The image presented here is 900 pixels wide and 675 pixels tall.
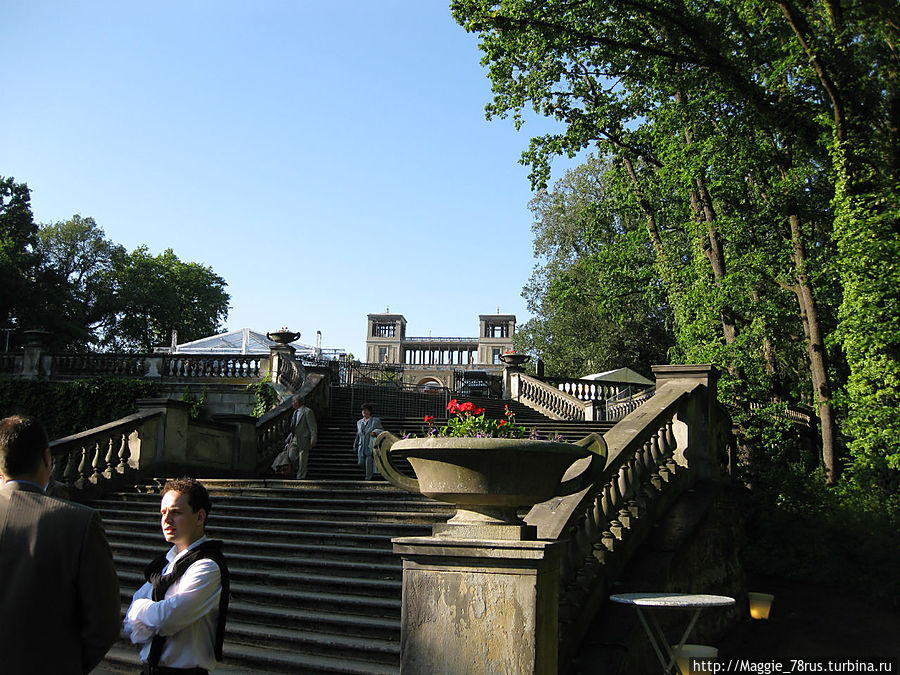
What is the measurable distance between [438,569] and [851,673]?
5197 millimetres

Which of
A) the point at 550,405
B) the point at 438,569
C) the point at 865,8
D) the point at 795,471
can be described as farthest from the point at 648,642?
the point at 550,405

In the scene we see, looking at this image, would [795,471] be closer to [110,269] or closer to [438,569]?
[438,569]

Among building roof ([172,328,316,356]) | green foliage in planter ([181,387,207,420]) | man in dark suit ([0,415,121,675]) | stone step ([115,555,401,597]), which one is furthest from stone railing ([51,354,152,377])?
man in dark suit ([0,415,121,675])

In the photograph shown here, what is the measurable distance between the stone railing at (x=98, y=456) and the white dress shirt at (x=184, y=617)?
9.08 metres

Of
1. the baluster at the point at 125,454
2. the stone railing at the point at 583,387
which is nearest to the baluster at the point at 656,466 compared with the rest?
the baluster at the point at 125,454

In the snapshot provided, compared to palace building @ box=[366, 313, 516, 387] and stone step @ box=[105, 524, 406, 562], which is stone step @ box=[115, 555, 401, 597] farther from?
palace building @ box=[366, 313, 516, 387]

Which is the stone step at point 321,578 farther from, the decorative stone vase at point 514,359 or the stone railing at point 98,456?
the decorative stone vase at point 514,359

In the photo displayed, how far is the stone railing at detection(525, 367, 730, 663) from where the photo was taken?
5402 mm

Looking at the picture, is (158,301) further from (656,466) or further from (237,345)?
(656,466)

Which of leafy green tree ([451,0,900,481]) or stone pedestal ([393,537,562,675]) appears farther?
leafy green tree ([451,0,900,481])

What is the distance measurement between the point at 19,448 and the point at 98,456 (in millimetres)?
10236

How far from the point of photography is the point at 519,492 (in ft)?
13.1

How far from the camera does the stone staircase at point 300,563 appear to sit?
6.13 meters

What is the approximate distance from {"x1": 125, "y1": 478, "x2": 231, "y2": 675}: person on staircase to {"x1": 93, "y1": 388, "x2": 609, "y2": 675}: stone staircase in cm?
287
